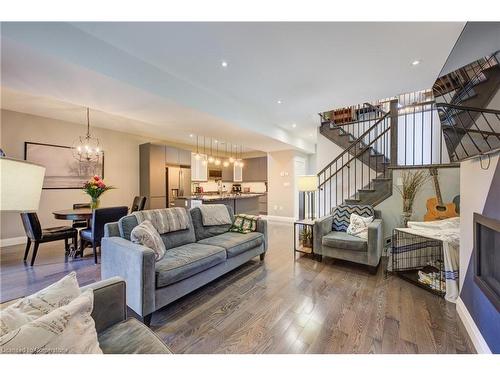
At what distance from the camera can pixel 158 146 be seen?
5977 millimetres

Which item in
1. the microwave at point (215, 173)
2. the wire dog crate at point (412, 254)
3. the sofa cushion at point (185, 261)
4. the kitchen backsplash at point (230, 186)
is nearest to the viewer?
the sofa cushion at point (185, 261)

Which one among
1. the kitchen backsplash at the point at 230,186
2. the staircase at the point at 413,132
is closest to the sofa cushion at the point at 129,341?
the staircase at the point at 413,132

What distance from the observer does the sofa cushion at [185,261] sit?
6.30 ft

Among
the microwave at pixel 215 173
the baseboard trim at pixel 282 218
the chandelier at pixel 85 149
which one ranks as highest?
the chandelier at pixel 85 149

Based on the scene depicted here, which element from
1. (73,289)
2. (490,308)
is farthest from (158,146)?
A: (490,308)

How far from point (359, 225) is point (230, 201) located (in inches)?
139

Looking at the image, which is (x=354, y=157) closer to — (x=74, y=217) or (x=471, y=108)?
(x=471, y=108)

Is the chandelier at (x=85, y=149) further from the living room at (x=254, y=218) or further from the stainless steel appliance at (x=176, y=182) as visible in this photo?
the stainless steel appliance at (x=176, y=182)

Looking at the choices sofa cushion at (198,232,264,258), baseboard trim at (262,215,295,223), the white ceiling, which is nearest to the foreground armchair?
sofa cushion at (198,232,264,258)

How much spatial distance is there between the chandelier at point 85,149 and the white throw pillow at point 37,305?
15.5 ft

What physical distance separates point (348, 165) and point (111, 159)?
5.96 meters

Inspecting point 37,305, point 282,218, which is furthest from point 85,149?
point 282,218

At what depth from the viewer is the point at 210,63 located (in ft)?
8.86
